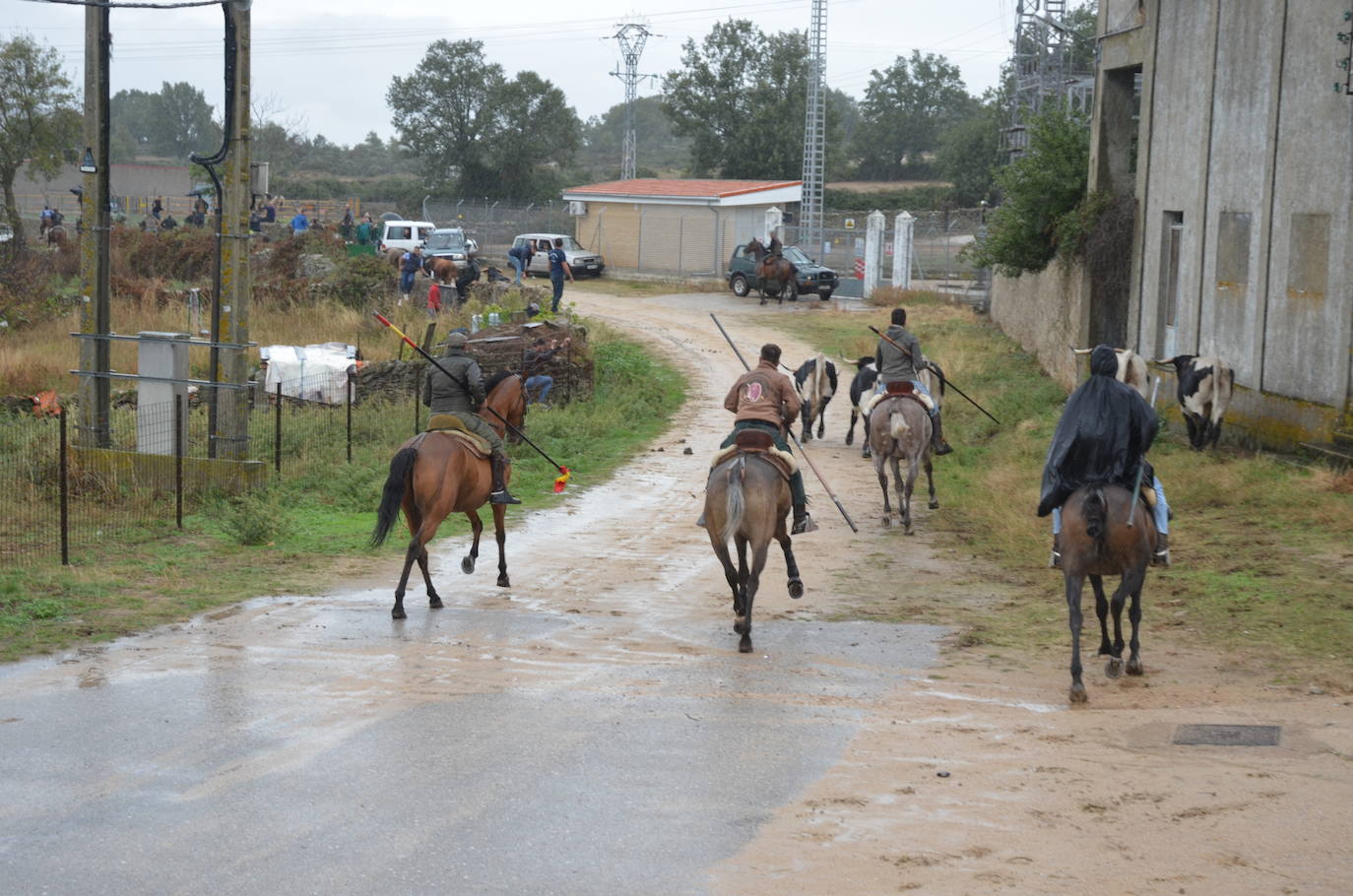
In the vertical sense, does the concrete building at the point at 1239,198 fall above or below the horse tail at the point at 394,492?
above

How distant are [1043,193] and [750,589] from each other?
18468mm

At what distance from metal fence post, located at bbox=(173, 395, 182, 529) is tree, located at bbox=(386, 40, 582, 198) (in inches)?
2471

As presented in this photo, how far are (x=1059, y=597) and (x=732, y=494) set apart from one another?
137 inches

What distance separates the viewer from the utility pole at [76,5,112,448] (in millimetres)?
16688

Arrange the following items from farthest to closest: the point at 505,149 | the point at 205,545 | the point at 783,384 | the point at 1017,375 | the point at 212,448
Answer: the point at 505,149
the point at 1017,375
the point at 212,448
the point at 205,545
the point at 783,384

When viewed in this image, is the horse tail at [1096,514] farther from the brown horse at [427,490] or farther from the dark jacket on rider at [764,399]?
the brown horse at [427,490]

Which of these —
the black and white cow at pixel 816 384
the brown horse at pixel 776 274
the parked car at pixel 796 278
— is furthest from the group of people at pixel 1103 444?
the parked car at pixel 796 278

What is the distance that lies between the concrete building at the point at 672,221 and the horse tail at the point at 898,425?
3439 centimetres

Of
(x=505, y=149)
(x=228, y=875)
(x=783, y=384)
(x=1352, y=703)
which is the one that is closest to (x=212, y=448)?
(x=783, y=384)

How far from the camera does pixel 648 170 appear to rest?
356 feet

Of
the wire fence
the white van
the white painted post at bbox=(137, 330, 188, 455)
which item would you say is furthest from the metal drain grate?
the white van

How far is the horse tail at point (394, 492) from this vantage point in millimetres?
11750

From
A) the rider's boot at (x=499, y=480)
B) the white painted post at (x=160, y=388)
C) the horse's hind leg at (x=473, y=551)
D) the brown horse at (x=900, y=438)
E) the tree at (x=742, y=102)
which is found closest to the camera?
the horse's hind leg at (x=473, y=551)

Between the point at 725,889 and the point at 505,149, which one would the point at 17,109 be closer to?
the point at 505,149
